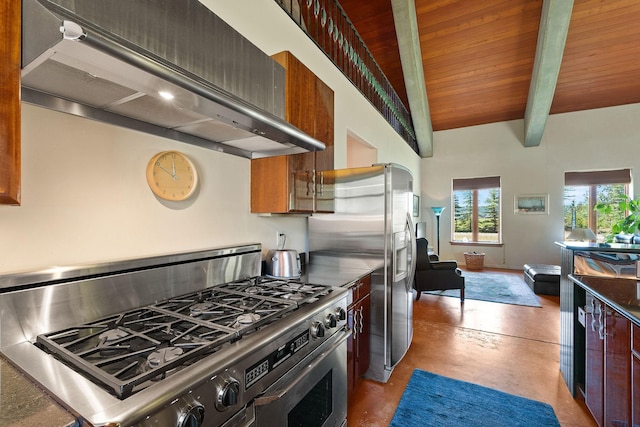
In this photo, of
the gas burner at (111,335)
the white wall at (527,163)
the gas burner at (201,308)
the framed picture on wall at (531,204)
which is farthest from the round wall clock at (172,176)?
the framed picture on wall at (531,204)

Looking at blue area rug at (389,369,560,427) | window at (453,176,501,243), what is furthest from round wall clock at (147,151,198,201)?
window at (453,176,501,243)

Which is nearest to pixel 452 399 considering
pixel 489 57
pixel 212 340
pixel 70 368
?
pixel 212 340

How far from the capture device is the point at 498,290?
17.0 ft

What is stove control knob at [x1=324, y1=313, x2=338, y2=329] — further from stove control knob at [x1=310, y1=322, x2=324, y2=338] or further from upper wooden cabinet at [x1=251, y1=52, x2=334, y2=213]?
upper wooden cabinet at [x1=251, y1=52, x2=334, y2=213]

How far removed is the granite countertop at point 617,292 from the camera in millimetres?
1447

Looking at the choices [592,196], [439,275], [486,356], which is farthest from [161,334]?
[592,196]

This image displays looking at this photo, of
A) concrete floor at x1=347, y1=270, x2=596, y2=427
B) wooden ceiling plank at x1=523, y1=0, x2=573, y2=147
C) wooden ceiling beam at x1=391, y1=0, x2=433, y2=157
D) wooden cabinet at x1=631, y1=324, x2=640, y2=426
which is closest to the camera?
wooden cabinet at x1=631, y1=324, x2=640, y2=426

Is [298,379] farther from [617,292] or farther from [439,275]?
[439,275]

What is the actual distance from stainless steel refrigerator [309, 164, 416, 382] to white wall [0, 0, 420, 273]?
0.62 metres

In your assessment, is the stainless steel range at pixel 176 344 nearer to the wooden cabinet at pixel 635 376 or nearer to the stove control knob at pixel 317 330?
the stove control knob at pixel 317 330

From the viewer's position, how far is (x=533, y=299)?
4.67 metres

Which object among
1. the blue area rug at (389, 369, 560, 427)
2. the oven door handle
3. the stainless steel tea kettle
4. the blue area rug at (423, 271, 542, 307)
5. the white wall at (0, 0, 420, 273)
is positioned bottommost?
the blue area rug at (389, 369, 560, 427)

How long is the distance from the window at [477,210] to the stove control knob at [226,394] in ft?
25.6

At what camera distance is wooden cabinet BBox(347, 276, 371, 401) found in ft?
6.57
